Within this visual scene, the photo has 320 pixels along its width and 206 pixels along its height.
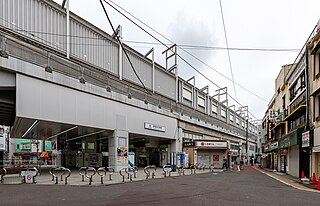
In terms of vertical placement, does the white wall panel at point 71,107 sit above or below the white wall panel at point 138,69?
below

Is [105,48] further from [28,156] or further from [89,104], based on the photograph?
[28,156]

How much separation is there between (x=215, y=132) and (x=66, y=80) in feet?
144

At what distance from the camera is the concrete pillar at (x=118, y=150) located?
29.9 metres

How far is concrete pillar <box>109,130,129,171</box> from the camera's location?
1179 inches

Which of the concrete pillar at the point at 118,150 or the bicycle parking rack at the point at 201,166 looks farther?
the bicycle parking rack at the point at 201,166

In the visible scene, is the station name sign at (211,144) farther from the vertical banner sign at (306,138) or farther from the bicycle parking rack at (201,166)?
the vertical banner sign at (306,138)

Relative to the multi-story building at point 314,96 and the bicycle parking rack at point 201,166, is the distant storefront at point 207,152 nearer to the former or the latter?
the bicycle parking rack at point 201,166

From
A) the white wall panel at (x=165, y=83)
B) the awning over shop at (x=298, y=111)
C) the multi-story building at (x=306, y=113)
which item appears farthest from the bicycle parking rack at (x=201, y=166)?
the awning over shop at (x=298, y=111)

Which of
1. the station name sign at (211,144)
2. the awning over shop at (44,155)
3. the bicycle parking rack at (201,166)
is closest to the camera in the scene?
the bicycle parking rack at (201,166)

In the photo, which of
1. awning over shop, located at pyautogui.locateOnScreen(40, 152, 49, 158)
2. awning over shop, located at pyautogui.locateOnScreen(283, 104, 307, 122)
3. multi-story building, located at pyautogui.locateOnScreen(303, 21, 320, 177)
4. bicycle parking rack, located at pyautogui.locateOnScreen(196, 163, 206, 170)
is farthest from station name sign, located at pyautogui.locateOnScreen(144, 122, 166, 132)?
awning over shop, located at pyautogui.locateOnScreen(40, 152, 49, 158)

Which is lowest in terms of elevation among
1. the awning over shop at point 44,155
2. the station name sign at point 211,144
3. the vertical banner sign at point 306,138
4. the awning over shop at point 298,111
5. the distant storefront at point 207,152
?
the awning over shop at point 44,155

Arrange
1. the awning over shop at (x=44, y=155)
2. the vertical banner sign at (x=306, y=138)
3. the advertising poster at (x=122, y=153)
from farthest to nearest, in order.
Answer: the awning over shop at (x=44, y=155)
the advertising poster at (x=122, y=153)
the vertical banner sign at (x=306, y=138)

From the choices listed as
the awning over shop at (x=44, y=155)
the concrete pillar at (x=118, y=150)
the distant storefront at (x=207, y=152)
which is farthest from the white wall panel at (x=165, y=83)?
the awning over shop at (x=44, y=155)

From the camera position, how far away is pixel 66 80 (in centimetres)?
2386
